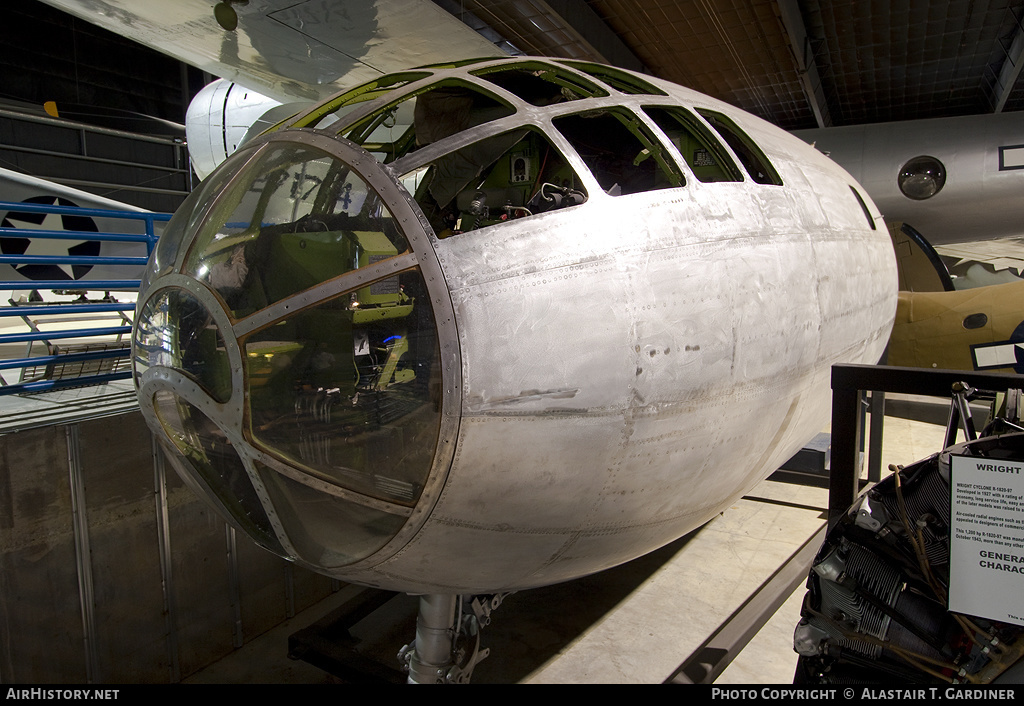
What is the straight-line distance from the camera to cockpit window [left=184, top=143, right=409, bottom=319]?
1981 mm

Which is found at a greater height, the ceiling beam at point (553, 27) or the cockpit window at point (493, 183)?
the ceiling beam at point (553, 27)

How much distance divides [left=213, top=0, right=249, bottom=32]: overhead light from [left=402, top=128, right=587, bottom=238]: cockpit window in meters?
3.50

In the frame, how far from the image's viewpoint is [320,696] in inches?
107

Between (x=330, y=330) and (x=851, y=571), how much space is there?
205 cm

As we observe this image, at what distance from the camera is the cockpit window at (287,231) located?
6.50 ft

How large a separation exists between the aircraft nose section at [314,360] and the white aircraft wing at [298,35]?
4.23 meters

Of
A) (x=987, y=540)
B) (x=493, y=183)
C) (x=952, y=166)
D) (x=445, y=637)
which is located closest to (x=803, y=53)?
(x=952, y=166)

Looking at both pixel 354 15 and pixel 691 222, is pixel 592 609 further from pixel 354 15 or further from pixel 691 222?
pixel 354 15

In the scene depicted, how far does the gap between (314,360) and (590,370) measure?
2.70 feet

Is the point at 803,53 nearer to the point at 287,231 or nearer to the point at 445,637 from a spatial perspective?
the point at 287,231

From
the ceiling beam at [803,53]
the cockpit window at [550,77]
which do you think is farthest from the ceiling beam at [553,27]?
the cockpit window at [550,77]

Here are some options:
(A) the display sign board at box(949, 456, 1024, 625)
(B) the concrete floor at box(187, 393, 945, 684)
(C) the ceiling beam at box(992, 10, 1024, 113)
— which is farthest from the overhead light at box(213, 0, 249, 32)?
(C) the ceiling beam at box(992, 10, 1024, 113)

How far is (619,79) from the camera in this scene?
2.99 meters

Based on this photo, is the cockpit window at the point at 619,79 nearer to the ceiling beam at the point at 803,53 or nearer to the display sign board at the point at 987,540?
the display sign board at the point at 987,540
